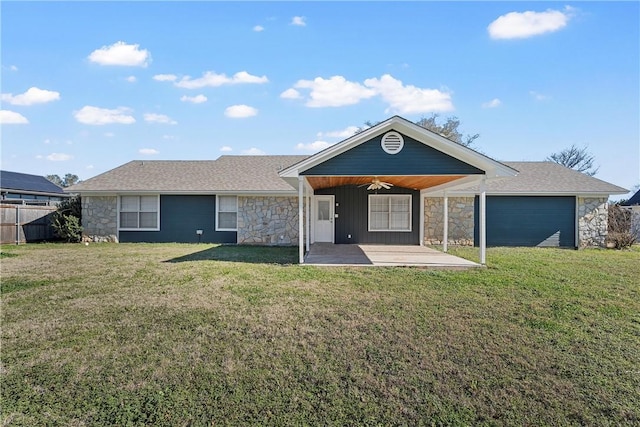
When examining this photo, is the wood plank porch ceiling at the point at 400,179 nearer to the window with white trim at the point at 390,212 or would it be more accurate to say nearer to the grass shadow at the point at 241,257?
the window with white trim at the point at 390,212

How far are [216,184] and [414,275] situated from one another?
31.6 feet

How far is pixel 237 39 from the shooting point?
36.1 ft

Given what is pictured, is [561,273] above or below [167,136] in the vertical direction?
below

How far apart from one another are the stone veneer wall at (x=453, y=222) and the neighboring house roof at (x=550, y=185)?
71 cm

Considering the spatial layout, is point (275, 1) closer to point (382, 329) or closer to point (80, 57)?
point (80, 57)

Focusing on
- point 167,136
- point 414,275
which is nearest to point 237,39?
point 414,275

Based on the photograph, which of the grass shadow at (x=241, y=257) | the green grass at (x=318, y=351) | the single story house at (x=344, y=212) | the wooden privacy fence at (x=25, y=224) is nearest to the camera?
the green grass at (x=318, y=351)

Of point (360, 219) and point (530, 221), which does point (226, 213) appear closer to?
point (360, 219)

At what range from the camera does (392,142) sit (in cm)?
888

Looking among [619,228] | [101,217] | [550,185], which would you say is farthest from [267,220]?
[619,228]

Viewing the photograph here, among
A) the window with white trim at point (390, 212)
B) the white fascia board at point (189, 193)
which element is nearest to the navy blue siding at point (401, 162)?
the white fascia board at point (189, 193)

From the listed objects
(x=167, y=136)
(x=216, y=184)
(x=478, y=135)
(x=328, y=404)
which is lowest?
(x=328, y=404)

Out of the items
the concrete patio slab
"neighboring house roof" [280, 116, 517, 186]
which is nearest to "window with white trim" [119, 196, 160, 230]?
the concrete patio slab

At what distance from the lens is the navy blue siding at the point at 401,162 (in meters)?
8.85
